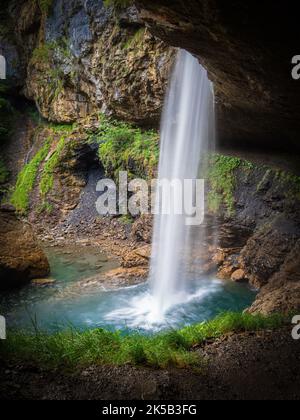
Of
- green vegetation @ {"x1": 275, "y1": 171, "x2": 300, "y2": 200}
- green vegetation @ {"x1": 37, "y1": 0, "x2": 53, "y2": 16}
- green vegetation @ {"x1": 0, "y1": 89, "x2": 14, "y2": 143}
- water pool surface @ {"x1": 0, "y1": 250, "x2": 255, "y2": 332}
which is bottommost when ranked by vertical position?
water pool surface @ {"x1": 0, "y1": 250, "x2": 255, "y2": 332}

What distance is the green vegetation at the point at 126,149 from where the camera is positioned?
13932mm

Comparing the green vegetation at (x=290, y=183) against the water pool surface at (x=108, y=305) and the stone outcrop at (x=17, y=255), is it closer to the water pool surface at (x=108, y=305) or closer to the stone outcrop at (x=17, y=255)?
the water pool surface at (x=108, y=305)

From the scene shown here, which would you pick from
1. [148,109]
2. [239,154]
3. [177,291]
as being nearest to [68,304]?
[177,291]

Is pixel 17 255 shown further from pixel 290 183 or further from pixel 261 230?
pixel 290 183

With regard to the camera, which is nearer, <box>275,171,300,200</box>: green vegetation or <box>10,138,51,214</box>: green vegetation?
<box>275,171,300,200</box>: green vegetation

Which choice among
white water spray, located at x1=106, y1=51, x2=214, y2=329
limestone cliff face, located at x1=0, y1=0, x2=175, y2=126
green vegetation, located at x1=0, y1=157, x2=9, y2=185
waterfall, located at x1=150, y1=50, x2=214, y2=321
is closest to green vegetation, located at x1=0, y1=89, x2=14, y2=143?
limestone cliff face, located at x1=0, y1=0, x2=175, y2=126

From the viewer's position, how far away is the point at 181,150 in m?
12.2

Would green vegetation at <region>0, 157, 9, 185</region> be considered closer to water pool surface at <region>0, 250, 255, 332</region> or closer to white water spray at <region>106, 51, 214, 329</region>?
water pool surface at <region>0, 250, 255, 332</region>

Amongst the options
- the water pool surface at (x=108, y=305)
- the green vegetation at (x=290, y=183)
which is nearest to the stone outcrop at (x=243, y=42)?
the green vegetation at (x=290, y=183)

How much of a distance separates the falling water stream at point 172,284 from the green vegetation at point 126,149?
2.82 ft

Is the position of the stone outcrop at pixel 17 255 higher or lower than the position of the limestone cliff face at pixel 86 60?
lower

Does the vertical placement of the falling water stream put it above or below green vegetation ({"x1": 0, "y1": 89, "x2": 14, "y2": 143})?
below

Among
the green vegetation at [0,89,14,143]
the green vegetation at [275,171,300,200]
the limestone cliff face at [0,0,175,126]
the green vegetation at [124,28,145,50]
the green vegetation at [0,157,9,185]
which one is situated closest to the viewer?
the green vegetation at [275,171,300,200]

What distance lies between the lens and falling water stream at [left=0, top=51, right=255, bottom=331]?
27.5 feet
